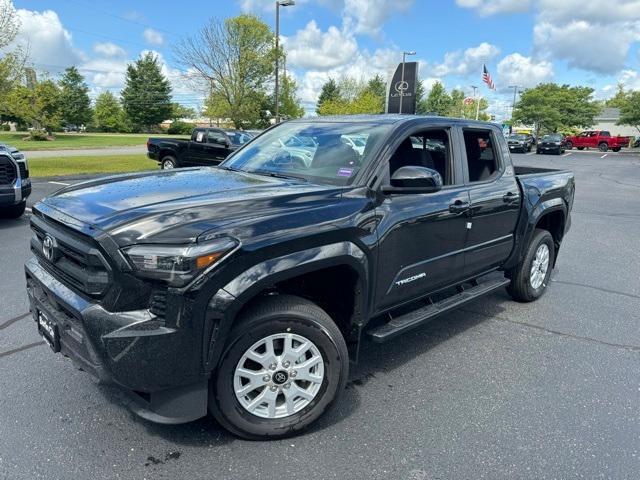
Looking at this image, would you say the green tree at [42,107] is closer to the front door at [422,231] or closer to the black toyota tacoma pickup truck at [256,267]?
the black toyota tacoma pickup truck at [256,267]

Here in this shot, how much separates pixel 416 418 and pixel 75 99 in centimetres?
7740

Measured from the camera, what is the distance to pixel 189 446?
2709mm

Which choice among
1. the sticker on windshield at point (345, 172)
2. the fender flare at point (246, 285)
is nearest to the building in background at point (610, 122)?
the sticker on windshield at point (345, 172)

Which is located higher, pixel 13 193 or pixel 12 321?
pixel 13 193

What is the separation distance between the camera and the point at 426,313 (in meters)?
3.62

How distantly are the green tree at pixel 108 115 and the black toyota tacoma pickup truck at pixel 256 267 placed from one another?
271 feet

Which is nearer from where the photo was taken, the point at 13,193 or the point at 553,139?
the point at 13,193

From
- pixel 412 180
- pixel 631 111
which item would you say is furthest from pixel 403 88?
pixel 631 111

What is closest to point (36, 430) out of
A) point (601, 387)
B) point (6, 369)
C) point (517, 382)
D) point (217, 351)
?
point (6, 369)

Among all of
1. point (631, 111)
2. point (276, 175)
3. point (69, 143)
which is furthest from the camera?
point (631, 111)

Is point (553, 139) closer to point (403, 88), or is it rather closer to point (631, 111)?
point (631, 111)

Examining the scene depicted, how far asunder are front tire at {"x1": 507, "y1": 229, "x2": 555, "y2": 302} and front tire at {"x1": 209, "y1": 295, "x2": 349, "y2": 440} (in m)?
2.80

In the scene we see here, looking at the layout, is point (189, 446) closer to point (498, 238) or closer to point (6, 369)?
point (6, 369)

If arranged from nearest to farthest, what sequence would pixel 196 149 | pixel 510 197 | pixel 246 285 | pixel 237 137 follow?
pixel 246 285
pixel 510 197
pixel 196 149
pixel 237 137
